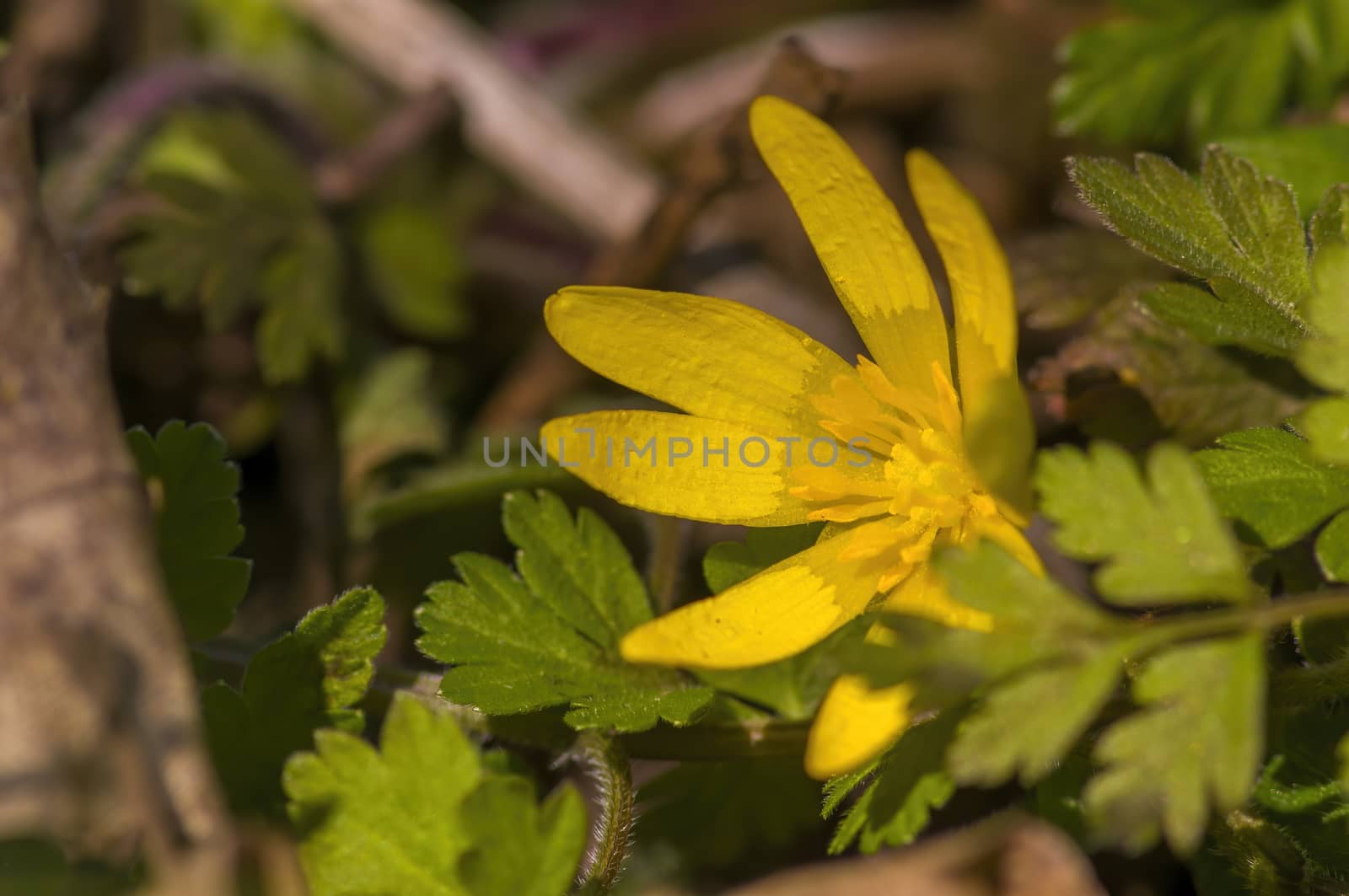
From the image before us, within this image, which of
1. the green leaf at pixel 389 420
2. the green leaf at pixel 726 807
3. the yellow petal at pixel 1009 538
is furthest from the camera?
the green leaf at pixel 389 420

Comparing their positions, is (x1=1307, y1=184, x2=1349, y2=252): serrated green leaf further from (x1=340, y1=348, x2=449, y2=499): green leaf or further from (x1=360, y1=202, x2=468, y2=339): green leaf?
(x1=360, y1=202, x2=468, y2=339): green leaf

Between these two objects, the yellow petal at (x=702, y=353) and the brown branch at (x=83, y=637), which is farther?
the yellow petal at (x=702, y=353)

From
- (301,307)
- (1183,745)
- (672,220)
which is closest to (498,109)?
(672,220)

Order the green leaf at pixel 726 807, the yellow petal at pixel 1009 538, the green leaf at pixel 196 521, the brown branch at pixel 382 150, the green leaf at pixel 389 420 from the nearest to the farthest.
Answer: the yellow petal at pixel 1009 538, the green leaf at pixel 196 521, the green leaf at pixel 726 807, the green leaf at pixel 389 420, the brown branch at pixel 382 150

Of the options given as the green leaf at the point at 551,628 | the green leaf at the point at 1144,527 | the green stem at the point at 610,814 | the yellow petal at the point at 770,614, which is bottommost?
the green stem at the point at 610,814

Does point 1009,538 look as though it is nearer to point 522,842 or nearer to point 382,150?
point 522,842

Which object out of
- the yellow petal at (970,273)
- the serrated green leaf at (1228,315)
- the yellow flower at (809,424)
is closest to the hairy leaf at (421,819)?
the yellow flower at (809,424)

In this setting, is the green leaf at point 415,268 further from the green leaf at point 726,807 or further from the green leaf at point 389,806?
the green leaf at point 389,806
